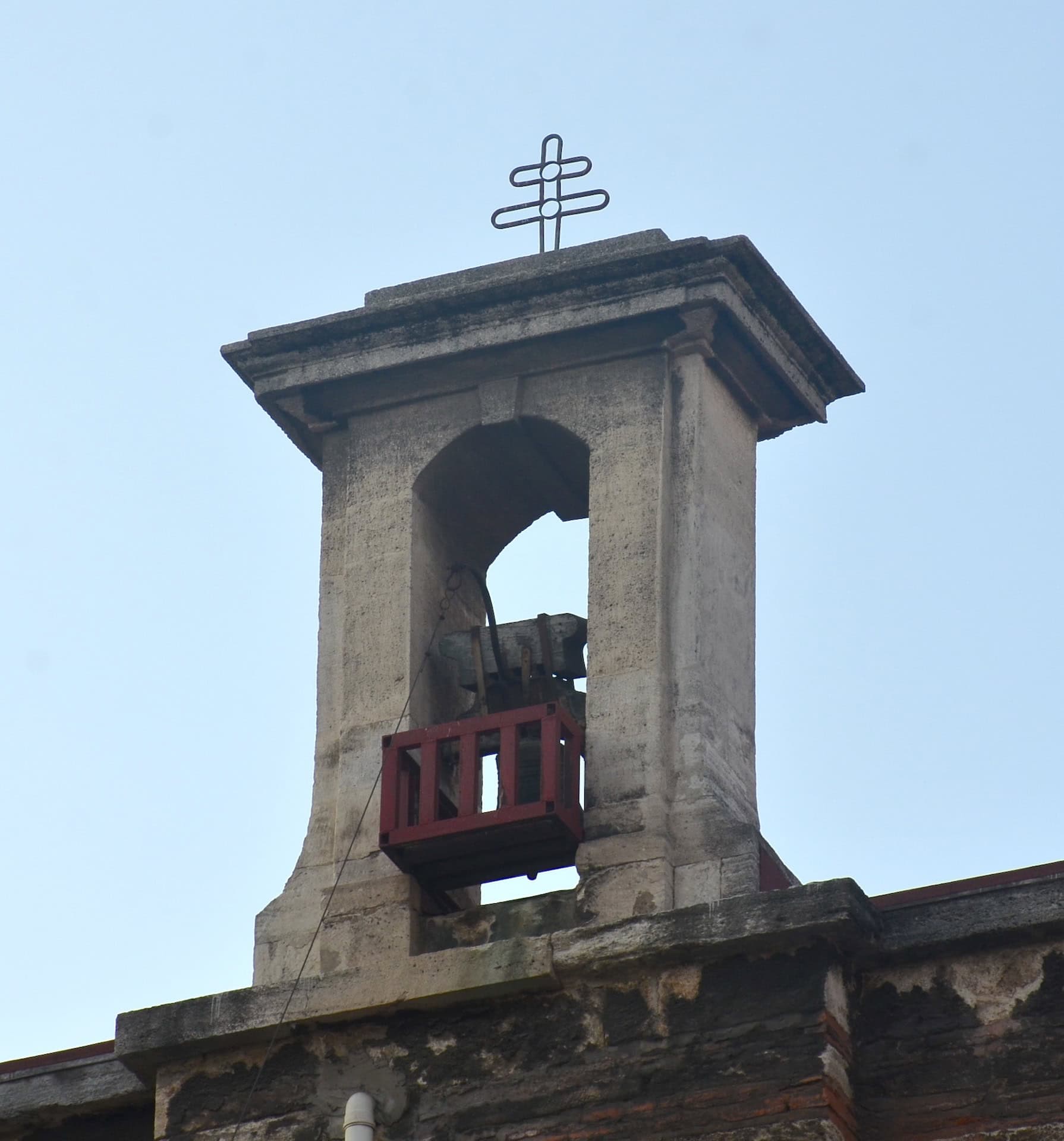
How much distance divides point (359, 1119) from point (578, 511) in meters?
3.21

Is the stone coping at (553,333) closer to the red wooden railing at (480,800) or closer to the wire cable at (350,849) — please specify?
the wire cable at (350,849)

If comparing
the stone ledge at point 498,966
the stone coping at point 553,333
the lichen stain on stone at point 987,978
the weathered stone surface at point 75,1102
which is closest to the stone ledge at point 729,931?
the stone ledge at point 498,966

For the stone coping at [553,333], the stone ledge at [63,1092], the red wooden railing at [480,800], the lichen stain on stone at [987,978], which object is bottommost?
the lichen stain on stone at [987,978]

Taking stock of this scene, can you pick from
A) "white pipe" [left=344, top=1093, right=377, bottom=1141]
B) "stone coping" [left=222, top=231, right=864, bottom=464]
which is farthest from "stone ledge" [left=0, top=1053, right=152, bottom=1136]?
"stone coping" [left=222, top=231, right=864, bottom=464]

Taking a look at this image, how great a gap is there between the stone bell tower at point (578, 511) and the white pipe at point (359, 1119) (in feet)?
1.49

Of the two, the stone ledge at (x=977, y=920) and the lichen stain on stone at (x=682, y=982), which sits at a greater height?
the stone ledge at (x=977, y=920)

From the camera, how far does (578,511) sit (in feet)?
42.6

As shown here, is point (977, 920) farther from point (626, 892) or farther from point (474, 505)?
point (474, 505)

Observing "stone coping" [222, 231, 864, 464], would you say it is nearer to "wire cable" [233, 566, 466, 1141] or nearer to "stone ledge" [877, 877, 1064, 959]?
"wire cable" [233, 566, 466, 1141]

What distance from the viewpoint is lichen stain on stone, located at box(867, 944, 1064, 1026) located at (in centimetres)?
1046

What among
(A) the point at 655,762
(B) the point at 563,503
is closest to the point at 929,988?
(A) the point at 655,762

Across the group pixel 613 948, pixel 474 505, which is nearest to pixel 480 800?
pixel 613 948

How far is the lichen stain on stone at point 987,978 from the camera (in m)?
10.5

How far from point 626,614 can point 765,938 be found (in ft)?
5.40
